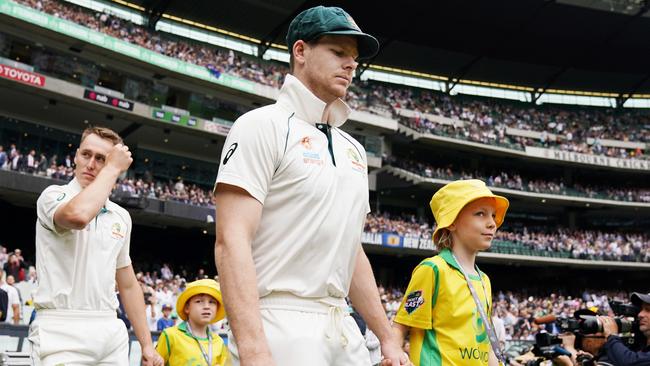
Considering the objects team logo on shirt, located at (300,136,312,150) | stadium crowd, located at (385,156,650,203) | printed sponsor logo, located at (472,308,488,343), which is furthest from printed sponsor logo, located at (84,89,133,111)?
team logo on shirt, located at (300,136,312,150)

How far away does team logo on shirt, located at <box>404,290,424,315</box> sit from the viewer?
4066 mm

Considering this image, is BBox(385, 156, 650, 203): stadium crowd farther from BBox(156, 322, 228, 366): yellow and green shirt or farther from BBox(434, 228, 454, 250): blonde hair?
BBox(434, 228, 454, 250): blonde hair

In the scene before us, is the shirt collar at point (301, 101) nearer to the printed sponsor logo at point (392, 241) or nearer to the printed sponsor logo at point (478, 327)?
the printed sponsor logo at point (478, 327)

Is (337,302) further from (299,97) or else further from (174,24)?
(174,24)

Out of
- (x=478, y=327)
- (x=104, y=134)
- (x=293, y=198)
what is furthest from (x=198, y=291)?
(x=293, y=198)

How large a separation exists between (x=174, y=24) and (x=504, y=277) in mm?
27902

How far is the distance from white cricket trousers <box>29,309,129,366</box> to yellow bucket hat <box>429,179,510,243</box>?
7.12 feet

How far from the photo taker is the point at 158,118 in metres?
32.9

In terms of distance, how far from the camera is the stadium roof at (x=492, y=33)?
41.6 meters

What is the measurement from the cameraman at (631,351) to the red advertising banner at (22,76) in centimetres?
2800

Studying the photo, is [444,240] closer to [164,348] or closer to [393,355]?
[393,355]

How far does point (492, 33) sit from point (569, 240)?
1484cm

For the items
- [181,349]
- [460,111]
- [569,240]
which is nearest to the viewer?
[181,349]

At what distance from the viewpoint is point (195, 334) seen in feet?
18.7
